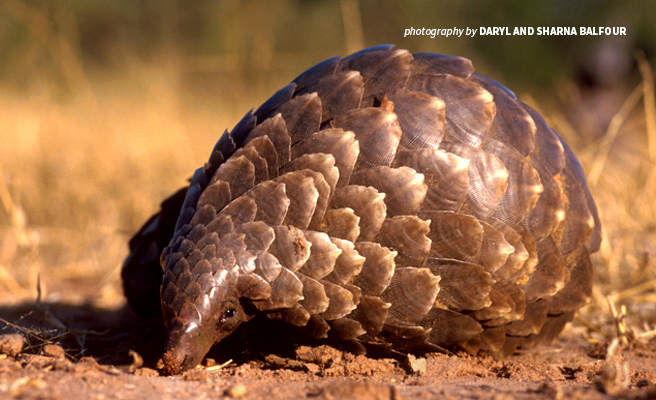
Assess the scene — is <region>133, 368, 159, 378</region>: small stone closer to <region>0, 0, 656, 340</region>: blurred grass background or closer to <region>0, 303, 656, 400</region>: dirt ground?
<region>0, 303, 656, 400</region>: dirt ground

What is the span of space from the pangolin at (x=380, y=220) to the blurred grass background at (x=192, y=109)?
5.49ft

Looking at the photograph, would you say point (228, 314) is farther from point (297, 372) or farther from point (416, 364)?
point (416, 364)

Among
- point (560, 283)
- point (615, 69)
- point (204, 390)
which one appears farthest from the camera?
point (615, 69)

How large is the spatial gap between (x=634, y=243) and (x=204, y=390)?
379cm

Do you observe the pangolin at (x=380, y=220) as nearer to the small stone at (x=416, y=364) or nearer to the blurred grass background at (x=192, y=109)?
the small stone at (x=416, y=364)

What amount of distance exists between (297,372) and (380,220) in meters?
0.69

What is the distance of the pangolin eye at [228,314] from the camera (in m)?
2.38

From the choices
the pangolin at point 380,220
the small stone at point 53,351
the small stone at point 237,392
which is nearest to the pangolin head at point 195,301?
the pangolin at point 380,220

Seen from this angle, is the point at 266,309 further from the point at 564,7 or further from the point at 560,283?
the point at 564,7

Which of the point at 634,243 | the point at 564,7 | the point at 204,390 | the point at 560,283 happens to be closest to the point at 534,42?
the point at 564,7

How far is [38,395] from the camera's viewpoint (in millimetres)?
1848

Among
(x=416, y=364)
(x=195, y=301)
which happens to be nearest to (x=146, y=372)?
(x=195, y=301)

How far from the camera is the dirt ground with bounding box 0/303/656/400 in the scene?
1.98 metres

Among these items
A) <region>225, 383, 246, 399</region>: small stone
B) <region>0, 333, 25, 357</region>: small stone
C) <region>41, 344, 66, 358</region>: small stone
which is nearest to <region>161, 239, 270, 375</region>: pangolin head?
<region>225, 383, 246, 399</region>: small stone
